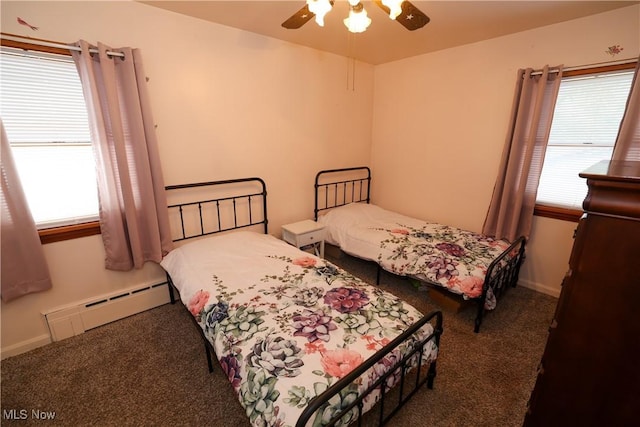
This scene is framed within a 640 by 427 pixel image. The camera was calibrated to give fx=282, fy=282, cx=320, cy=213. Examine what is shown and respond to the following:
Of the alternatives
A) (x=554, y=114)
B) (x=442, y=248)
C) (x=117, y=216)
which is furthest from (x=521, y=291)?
(x=117, y=216)

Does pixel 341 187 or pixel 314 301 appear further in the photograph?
pixel 341 187

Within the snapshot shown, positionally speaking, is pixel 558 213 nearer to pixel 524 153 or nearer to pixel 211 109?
Result: pixel 524 153

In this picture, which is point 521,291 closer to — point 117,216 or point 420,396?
point 420,396

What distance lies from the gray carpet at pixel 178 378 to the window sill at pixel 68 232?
2.55 feet

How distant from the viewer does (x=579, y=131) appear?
8.04ft

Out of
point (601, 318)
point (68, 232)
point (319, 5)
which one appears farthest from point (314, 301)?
point (68, 232)

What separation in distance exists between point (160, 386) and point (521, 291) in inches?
126

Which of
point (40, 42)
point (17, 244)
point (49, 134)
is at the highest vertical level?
point (40, 42)

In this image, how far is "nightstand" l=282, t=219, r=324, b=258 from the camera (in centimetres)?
296

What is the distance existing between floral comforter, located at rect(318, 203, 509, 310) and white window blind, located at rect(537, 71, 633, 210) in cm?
70

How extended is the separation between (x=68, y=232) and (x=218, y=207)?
1.11m

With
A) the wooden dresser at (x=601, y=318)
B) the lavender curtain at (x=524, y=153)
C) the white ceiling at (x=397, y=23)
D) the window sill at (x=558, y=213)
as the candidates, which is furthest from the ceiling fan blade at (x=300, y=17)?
the window sill at (x=558, y=213)

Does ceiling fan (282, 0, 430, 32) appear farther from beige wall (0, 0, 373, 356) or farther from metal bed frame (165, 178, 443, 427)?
metal bed frame (165, 178, 443, 427)

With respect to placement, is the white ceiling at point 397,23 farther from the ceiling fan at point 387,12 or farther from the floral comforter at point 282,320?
the floral comforter at point 282,320
